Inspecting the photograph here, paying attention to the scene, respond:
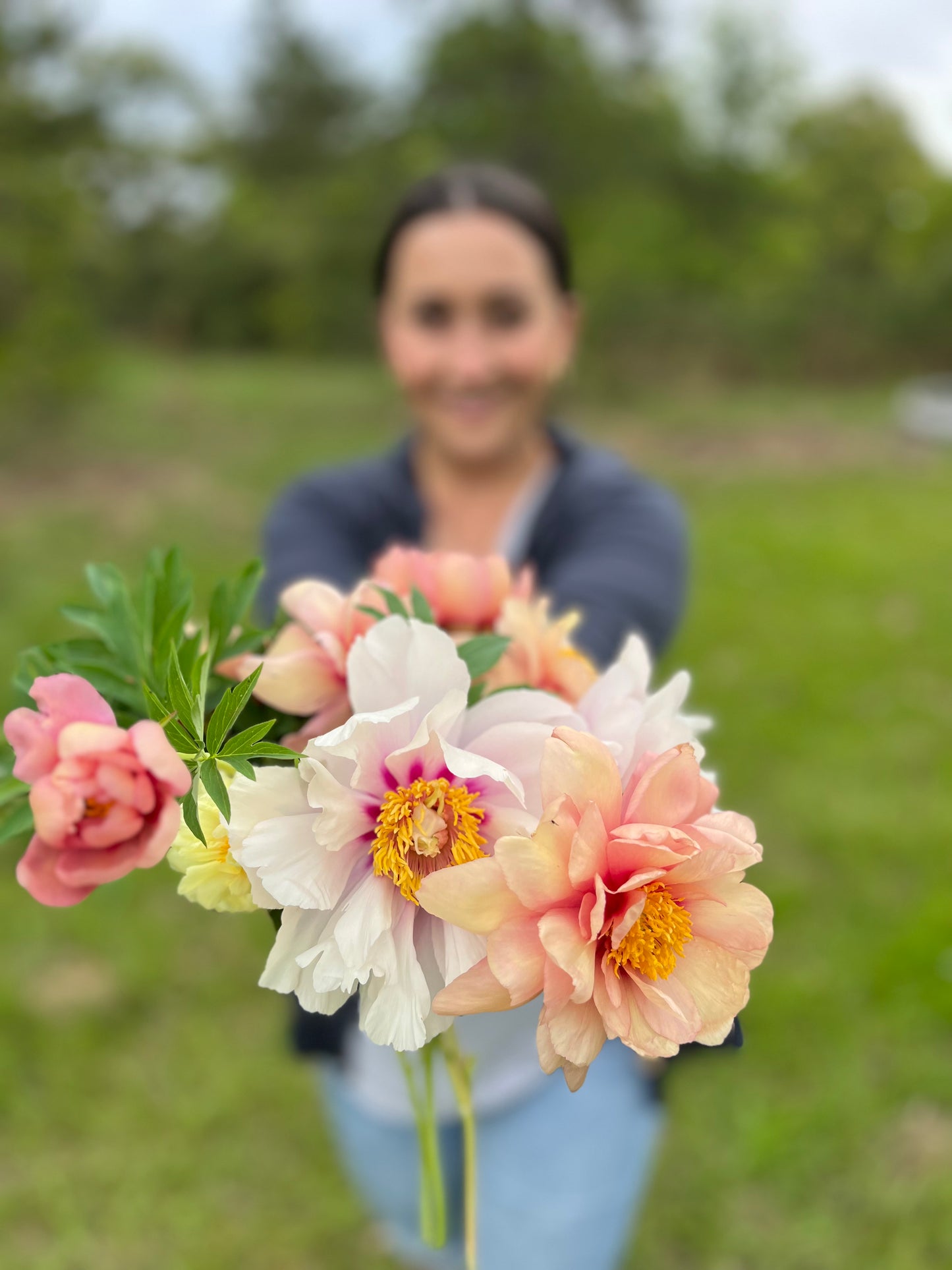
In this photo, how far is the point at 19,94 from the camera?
6.39 m

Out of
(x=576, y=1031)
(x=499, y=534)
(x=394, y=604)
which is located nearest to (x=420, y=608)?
(x=394, y=604)

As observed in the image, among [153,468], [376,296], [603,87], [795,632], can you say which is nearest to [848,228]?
[603,87]

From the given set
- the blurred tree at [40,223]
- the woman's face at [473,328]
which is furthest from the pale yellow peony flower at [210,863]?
the blurred tree at [40,223]

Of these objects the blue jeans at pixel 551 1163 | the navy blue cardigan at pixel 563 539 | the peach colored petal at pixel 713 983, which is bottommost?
the blue jeans at pixel 551 1163

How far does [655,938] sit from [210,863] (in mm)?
207

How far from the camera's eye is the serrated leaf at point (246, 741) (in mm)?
450

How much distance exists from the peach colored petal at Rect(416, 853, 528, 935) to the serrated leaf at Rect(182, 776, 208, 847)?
10 centimetres

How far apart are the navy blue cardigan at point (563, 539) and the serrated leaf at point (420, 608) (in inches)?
22.0

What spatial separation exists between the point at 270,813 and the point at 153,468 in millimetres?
7218

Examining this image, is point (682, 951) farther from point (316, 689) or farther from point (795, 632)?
point (795, 632)

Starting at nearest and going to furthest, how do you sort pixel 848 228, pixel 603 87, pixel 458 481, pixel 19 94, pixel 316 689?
1. pixel 316 689
2. pixel 458 481
3. pixel 19 94
4. pixel 603 87
5. pixel 848 228

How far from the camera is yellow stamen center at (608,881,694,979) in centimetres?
44

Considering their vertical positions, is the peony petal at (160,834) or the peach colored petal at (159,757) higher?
the peach colored petal at (159,757)

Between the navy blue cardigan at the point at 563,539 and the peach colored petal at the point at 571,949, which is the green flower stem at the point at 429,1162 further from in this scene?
the navy blue cardigan at the point at 563,539
